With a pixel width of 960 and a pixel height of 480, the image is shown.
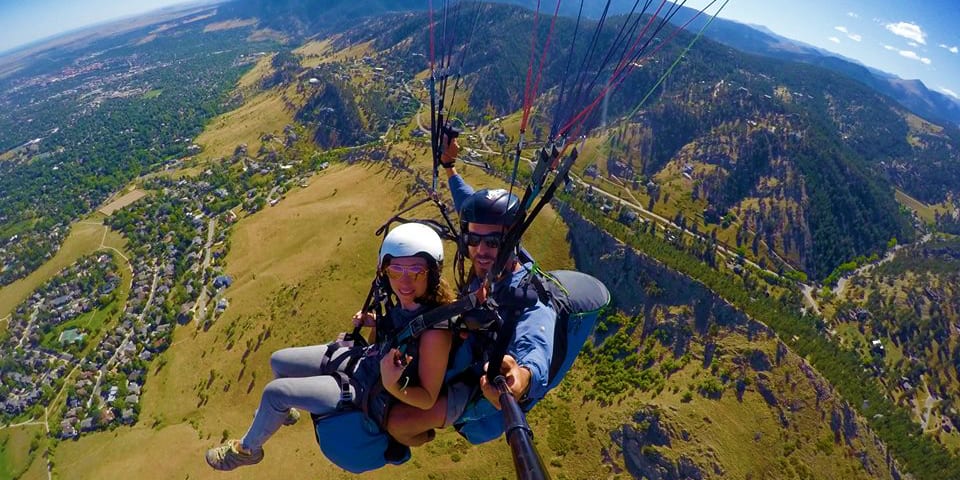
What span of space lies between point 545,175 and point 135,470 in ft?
169

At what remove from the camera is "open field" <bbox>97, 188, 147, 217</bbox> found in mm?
115356

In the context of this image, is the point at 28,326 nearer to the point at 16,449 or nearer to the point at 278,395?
the point at 16,449

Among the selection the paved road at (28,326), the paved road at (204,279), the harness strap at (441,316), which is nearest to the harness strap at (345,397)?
the harness strap at (441,316)

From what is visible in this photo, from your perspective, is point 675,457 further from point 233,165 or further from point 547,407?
point 233,165

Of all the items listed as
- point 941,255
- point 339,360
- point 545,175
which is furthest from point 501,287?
point 941,255

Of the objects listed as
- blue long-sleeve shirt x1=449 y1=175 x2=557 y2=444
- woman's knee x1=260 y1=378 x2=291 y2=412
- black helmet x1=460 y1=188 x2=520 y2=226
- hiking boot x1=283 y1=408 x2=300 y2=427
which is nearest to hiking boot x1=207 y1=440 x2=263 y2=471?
hiking boot x1=283 y1=408 x2=300 y2=427

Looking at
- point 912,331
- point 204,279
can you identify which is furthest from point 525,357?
point 912,331

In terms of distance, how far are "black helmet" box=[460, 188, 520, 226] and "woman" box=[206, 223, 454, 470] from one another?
88cm

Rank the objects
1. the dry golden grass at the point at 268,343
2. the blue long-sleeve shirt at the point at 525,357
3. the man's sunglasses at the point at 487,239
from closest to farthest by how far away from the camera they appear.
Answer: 1. the blue long-sleeve shirt at the point at 525,357
2. the man's sunglasses at the point at 487,239
3. the dry golden grass at the point at 268,343

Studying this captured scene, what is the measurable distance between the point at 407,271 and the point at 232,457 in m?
5.30

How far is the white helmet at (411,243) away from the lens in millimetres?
6031

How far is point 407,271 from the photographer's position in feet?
19.9

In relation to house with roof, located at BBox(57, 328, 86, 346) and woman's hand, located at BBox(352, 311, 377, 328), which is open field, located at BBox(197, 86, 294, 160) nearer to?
house with roof, located at BBox(57, 328, 86, 346)

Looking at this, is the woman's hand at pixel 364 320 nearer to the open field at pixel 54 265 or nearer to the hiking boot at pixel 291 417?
the hiking boot at pixel 291 417
